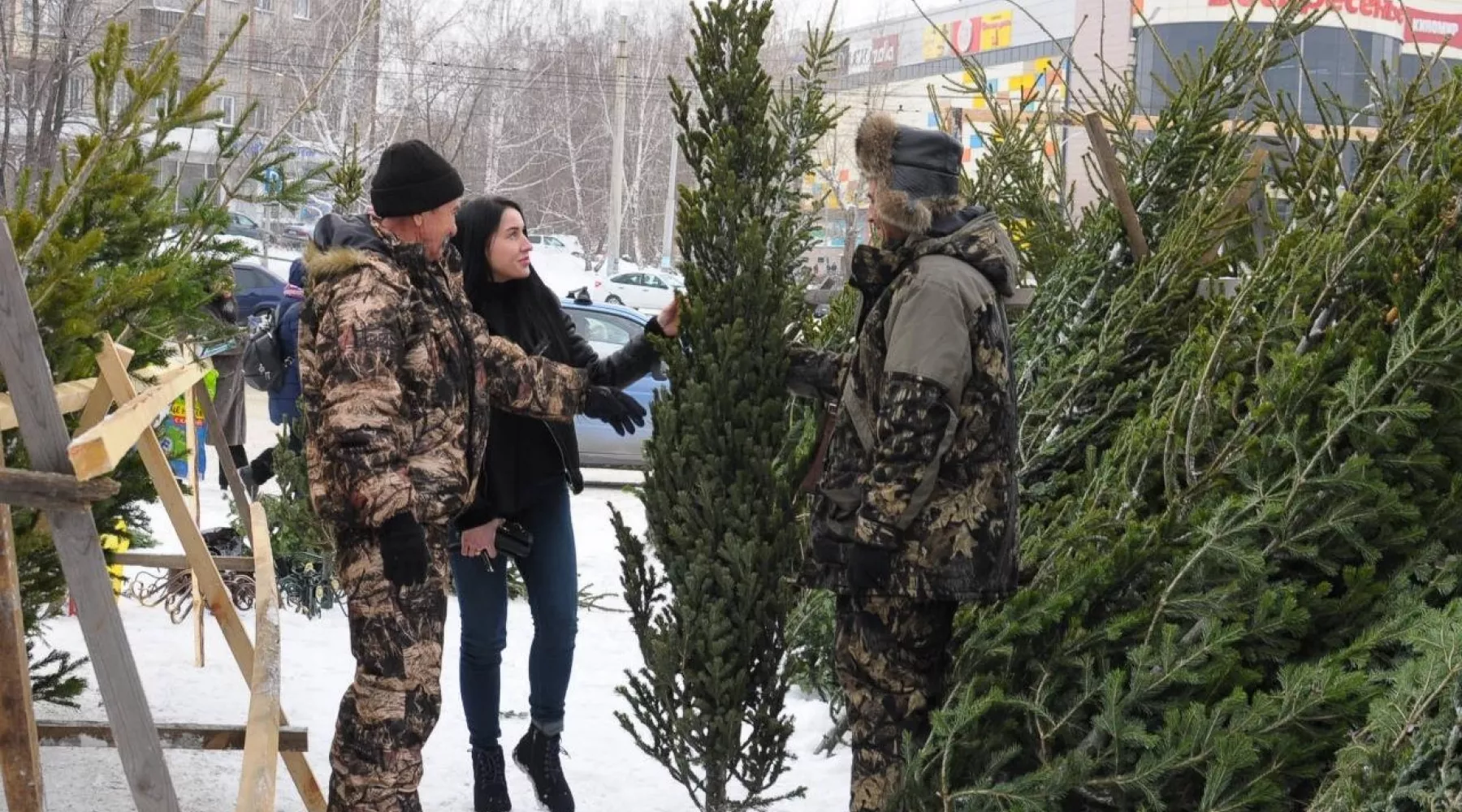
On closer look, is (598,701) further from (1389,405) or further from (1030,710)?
(1389,405)

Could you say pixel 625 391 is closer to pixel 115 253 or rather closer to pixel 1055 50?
pixel 115 253

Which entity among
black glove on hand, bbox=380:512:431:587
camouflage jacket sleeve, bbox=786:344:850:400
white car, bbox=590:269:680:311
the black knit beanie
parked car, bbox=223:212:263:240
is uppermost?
the black knit beanie

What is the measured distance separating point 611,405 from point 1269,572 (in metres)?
1.79

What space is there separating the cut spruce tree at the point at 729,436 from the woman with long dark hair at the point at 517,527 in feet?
1.73

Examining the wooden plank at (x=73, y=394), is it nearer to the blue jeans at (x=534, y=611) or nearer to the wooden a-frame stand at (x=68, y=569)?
the wooden a-frame stand at (x=68, y=569)

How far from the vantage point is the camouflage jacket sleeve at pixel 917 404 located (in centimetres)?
323

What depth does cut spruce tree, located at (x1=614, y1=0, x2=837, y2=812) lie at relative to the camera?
3623 millimetres

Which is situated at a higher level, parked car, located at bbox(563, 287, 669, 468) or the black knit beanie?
the black knit beanie

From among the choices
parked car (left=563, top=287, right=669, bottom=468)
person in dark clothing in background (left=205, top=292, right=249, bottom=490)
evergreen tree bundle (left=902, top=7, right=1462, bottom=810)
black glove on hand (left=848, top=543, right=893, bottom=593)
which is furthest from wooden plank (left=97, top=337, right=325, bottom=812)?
parked car (left=563, top=287, right=669, bottom=468)

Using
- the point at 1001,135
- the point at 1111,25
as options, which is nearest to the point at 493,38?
the point at 1111,25

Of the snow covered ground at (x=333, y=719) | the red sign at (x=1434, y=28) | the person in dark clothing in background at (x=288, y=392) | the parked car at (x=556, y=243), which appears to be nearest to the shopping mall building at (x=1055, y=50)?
the red sign at (x=1434, y=28)

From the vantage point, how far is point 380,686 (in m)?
3.43

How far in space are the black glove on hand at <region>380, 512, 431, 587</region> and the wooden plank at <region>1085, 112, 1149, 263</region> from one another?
9.04 ft

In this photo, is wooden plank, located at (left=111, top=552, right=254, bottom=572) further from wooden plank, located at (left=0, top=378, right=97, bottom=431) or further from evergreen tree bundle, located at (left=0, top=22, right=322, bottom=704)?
wooden plank, located at (left=0, top=378, right=97, bottom=431)
